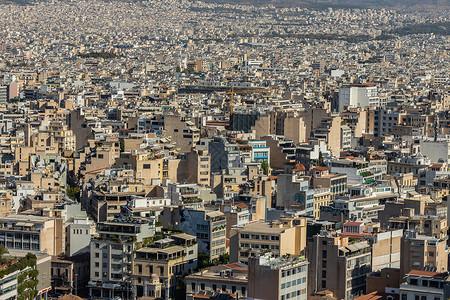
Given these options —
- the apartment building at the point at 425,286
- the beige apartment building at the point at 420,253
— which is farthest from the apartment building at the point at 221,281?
the apartment building at the point at 425,286

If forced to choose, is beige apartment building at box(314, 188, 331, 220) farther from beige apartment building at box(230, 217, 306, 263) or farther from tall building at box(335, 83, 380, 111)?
tall building at box(335, 83, 380, 111)

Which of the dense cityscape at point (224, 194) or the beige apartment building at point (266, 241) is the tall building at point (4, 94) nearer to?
the dense cityscape at point (224, 194)

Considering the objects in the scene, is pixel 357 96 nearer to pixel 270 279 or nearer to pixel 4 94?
pixel 4 94

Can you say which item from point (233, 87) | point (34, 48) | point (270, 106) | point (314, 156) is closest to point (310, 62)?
point (34, 48)

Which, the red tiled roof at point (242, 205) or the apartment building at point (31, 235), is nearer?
the apartment building at point (31, 235)

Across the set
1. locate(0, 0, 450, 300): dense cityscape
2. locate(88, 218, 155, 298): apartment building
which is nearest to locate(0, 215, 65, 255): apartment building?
locate(0, 0, 450, 300): dense cityscape

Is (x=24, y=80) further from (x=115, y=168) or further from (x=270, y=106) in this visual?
(x=115, y=168)

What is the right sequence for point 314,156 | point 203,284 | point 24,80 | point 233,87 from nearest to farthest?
point 203,284 < point 314,156 < point 233,87 < point 24,80

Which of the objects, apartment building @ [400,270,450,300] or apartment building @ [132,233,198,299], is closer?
apartment building @ [400,270,450,300]
